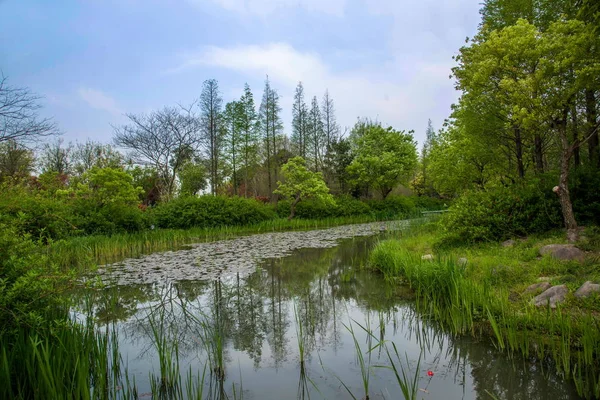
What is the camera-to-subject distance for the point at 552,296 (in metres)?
3.75

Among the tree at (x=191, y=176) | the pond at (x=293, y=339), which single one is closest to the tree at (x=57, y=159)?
the tree at (x=191, y=176)

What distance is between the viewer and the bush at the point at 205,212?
13875mm

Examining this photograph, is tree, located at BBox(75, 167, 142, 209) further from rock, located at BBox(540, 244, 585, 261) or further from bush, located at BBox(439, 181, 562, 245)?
rock, located at BBox(540, 244, 585, 261)

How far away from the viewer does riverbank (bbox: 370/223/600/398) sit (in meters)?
2.73

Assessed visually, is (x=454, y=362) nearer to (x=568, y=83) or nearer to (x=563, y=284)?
(x=563, y=284)

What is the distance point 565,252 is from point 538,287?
4.59 ft

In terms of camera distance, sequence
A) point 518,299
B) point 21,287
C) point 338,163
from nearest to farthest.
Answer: point 21,287
point 518,299
point 338,163

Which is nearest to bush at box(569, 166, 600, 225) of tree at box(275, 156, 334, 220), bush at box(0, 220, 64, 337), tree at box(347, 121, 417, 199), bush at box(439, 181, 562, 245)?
bush at box(439, 181, 562, 245)

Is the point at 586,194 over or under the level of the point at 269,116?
under

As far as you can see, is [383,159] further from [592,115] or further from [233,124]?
[592,115]

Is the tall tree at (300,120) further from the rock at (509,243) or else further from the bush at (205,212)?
the rock at (509,243)

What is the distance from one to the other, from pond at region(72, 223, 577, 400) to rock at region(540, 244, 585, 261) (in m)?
2.26

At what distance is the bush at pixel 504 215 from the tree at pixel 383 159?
51.1ft

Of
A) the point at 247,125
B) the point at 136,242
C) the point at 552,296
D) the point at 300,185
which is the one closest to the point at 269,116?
the point at 247,125
